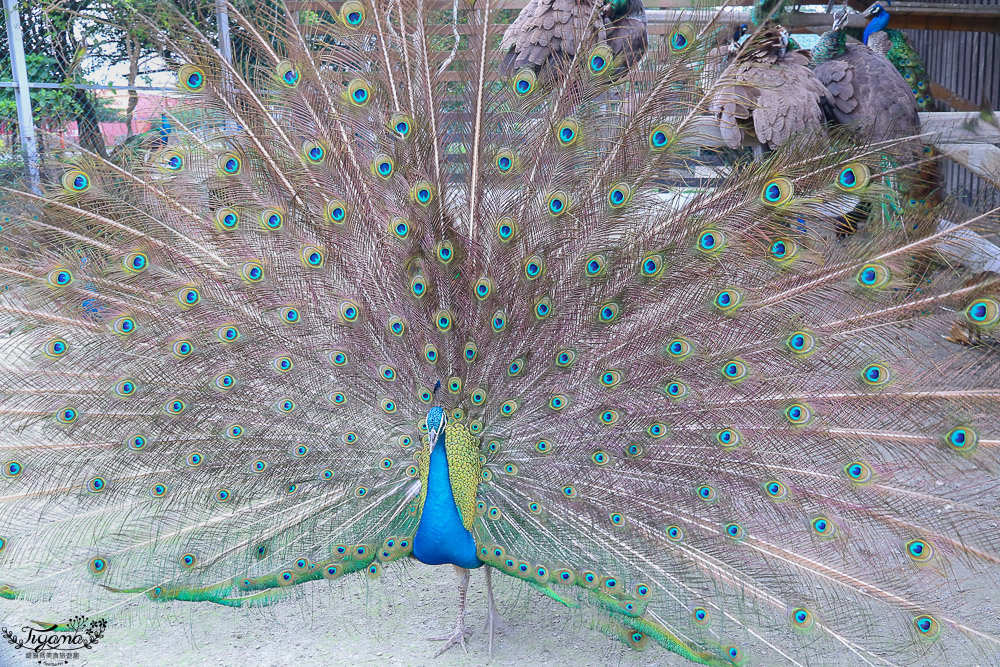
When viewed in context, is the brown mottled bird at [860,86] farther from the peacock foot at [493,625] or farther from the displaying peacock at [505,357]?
the peacock foot at [493,625]

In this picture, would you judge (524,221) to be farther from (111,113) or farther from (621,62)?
(111,113)

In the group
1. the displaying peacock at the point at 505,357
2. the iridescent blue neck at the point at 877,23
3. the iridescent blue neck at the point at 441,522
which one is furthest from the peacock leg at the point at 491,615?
the iridescent blue neck at the point at 877,23

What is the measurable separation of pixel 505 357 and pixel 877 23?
3.30m

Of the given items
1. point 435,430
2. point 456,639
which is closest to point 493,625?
point 456,639

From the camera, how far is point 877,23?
467 centimetres

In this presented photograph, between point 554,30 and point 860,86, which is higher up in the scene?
point 554,30

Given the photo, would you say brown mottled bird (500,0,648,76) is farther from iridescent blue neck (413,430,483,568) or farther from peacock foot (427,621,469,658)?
peacock foot (427,621,469,658)

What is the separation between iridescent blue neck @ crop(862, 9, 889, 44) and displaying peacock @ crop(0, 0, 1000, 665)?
2484 millimetres

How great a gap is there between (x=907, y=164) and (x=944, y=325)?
52 cm

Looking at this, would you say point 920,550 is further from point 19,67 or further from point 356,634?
point 19,67

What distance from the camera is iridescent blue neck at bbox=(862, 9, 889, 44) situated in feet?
15.2

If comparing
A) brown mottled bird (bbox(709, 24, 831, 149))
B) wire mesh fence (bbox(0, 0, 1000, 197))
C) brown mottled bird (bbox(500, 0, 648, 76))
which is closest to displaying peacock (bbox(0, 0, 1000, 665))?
brown mottled bird (bbox(500, 0, 648, 76))

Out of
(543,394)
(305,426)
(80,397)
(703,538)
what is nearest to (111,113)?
(80,397)

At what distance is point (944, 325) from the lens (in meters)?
2.55
